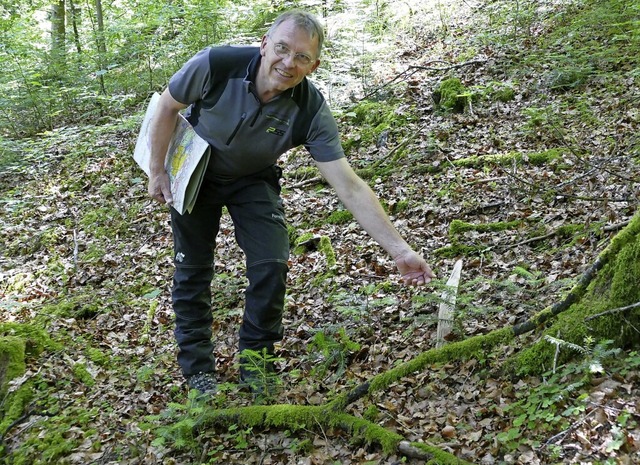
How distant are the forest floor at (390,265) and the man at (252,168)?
1.77ft

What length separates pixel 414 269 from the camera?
321 cm

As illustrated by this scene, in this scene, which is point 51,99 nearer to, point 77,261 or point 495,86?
point 77,261

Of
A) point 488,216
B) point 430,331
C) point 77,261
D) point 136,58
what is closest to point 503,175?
point 488,216

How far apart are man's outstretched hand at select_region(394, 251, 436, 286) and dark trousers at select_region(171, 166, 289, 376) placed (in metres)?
1.01

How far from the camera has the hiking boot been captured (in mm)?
4108

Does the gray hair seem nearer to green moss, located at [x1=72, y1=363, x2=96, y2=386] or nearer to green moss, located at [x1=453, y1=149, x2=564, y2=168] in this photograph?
green moss, located at [x1=72, y1=363, x2=96, y2=386]

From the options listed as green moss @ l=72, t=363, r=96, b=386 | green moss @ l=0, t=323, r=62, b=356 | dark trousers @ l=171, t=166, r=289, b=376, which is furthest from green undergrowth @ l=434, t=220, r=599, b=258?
green moss @ l=0, t=323, r=62, b=356

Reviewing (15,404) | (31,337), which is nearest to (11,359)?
(31,337)

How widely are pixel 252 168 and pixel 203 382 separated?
1.63 meters

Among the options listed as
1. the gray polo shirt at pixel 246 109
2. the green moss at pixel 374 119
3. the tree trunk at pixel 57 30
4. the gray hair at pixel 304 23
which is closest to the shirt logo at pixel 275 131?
the gray polo shirt at pixel 246 109

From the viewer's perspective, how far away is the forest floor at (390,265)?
323cm

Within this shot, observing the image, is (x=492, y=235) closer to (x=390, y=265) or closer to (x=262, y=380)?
(x=390, y=265)

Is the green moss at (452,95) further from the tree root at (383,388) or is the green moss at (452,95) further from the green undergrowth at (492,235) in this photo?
the tree root at (383,388)

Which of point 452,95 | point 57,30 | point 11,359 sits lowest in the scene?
point 11,359
